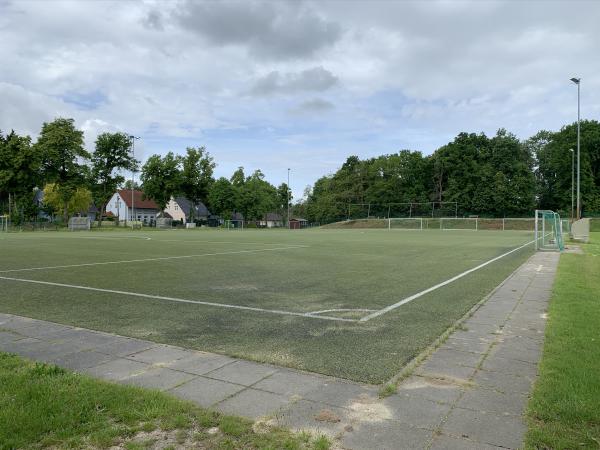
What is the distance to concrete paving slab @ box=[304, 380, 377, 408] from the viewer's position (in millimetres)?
3373

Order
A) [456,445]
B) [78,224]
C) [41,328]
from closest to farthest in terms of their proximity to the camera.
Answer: [456,445], [41,328], [78,224]

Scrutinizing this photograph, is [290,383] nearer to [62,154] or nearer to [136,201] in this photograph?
[62,154]

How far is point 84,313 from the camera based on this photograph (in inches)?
255

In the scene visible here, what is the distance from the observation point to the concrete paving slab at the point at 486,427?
9.14ft

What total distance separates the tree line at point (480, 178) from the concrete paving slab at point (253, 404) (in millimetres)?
72447

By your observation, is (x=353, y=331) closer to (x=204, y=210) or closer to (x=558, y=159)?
(x=558, y=159)

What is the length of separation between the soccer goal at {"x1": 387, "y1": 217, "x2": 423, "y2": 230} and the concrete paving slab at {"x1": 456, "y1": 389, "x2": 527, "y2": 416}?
6676cm

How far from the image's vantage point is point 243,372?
3984 mm

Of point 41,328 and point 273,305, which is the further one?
point 273,305

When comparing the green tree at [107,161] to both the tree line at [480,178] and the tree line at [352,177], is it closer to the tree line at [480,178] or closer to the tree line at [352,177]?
the tree line at [352,177]

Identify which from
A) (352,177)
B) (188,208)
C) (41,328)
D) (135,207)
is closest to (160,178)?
(135,207)

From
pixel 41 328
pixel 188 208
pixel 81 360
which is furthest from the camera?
pixel 188 208

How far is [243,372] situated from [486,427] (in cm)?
200

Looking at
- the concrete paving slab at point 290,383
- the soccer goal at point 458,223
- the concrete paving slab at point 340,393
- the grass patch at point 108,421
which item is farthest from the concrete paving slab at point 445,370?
the soccer goal at point 458,223
